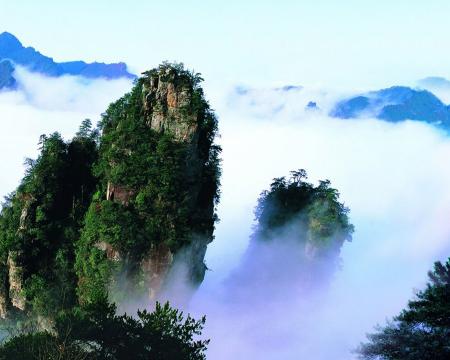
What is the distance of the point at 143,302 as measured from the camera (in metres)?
42.8

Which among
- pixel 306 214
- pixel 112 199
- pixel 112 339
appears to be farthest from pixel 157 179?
pixel 306 214

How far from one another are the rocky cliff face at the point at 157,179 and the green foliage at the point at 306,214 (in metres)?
16.7

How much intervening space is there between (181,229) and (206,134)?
9151 millimetres

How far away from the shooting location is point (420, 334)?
2312 centimetres

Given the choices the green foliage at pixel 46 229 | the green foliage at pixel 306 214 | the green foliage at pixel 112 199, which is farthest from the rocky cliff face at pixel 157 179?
the green foliage at pixel 306 214

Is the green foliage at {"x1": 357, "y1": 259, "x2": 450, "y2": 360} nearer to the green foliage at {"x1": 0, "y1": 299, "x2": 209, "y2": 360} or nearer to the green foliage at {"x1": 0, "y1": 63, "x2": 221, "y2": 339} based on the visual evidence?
the green foliage at {"x1": 0, "y1": 299, "x2": 209, "y2": 360}

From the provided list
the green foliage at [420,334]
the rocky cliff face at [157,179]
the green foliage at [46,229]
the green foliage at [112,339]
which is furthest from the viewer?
the green foliage at [46,229]

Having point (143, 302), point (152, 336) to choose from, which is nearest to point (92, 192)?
point (143, 302)

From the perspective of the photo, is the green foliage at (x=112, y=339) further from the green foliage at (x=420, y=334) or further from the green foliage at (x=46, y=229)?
the green foliage at (x=46, y=229)

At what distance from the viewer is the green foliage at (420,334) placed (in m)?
22.5

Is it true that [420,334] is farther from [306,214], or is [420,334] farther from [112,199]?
[306,214]

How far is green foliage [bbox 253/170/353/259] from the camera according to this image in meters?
57.9

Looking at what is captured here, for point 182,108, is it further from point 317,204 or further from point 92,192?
point 317,204

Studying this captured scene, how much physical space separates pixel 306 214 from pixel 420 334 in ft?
121
